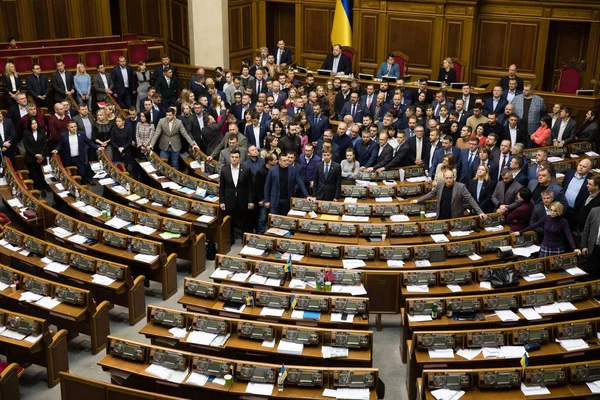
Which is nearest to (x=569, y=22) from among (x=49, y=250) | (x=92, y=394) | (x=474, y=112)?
(x=474, y=112)

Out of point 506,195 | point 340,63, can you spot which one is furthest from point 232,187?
point 340,63

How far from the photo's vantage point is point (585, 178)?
9.34 m

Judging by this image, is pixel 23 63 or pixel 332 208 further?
pixel 23 63

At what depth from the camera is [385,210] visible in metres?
9.83

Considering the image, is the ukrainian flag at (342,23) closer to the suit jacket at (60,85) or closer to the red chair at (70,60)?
the red chair at (70,60)

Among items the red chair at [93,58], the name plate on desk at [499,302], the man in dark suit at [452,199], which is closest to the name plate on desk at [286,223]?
the man in dark suit at [452,199]

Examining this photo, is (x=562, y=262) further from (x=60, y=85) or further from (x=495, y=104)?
(x=60, y=85)

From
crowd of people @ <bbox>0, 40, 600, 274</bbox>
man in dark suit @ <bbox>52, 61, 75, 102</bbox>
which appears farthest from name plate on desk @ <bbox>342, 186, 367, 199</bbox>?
man in dark suit @ <bbox>52, 61, 75, 102</bbox>

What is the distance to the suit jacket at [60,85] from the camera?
13680 millimetres

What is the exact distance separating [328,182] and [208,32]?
831 centimetres

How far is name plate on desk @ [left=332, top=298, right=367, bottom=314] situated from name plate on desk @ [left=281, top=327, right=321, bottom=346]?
602mm

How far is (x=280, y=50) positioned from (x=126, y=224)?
288 inches

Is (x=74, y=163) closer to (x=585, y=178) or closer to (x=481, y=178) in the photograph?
(x=481, y=178)

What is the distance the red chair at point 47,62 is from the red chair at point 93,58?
698mm
